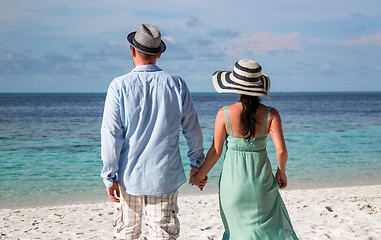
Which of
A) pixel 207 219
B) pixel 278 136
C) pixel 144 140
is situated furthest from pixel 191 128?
pixel 207 219

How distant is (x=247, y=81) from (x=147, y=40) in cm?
79

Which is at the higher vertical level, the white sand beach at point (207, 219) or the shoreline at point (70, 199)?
the white sand beach at point (207, 219)

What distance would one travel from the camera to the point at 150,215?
112 inches

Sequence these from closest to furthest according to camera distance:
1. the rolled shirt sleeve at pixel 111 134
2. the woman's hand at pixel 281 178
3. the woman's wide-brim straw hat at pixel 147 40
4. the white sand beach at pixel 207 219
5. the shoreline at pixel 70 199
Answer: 1. the rolled shirt sleeve at pixel 111 134
2. the woman's wide-brim straw hat at pixel 147 40
3. the woman's hand at pixel 281 178
4. the white sand beach at pixel 207 219
5. the shoreline at pixel 70 199

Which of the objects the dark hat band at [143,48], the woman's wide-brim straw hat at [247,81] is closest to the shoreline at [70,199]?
the woman's wide-brim straw hat at [247,81]

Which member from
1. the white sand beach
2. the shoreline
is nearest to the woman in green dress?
the white sand beach

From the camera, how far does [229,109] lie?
2.93 m

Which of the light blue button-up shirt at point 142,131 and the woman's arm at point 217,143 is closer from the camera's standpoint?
the light blue button-up shirt at point 142,131

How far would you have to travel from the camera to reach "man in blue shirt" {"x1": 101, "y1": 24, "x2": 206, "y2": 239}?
2.72 meters

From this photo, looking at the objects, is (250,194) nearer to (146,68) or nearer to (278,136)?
(278,136)

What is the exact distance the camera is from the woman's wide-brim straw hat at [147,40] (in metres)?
2.81

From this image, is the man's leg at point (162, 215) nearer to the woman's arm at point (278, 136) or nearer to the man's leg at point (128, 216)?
the man's leg at point (128, 216)

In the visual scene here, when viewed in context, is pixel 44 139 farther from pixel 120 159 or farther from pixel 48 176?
pixel 120 159

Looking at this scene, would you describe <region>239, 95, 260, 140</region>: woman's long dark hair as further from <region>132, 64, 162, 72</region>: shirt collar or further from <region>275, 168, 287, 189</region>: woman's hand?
<region>132, 64, 162, 72</region>: shirt collar
